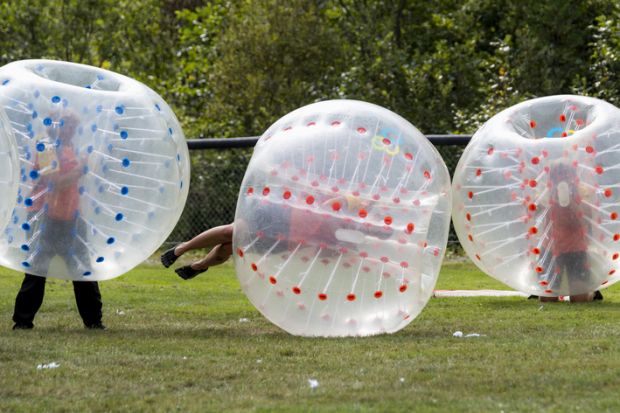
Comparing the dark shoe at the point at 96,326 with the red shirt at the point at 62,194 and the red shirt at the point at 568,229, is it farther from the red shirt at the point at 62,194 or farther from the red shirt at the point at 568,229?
the red shirt at the point at 568,229

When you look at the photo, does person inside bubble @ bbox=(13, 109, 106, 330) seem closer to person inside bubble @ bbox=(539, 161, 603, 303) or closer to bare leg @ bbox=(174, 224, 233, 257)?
bare leg @ bbox=(174, 224, 233, 257)

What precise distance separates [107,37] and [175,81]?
1.45 meters

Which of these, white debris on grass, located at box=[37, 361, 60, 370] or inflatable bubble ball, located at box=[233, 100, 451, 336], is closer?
white debris on grass, located at box=[37, 361, 60, 370]

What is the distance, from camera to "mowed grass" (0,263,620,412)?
492cm

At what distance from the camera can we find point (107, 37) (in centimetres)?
1989

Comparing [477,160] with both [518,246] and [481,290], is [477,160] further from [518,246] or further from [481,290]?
[481,290]

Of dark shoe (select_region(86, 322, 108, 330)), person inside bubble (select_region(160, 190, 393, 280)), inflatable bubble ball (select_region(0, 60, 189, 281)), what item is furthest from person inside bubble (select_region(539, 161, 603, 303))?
dark shoe (select_region(86, 322, 108, 330))

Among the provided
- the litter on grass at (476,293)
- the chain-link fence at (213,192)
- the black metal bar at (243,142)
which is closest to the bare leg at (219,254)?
the litter on grass at (476,293)

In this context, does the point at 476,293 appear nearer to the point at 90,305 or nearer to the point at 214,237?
the point at 214,237

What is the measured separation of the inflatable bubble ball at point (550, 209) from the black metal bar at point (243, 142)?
3.44 metres

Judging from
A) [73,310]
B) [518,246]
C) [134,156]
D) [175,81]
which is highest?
[134,156]

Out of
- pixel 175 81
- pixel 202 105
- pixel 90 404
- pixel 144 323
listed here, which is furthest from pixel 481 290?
pixel 175 81

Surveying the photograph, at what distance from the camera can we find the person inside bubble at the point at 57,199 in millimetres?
6816

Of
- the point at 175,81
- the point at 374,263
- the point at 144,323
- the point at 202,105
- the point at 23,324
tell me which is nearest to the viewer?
the point at 374,263
